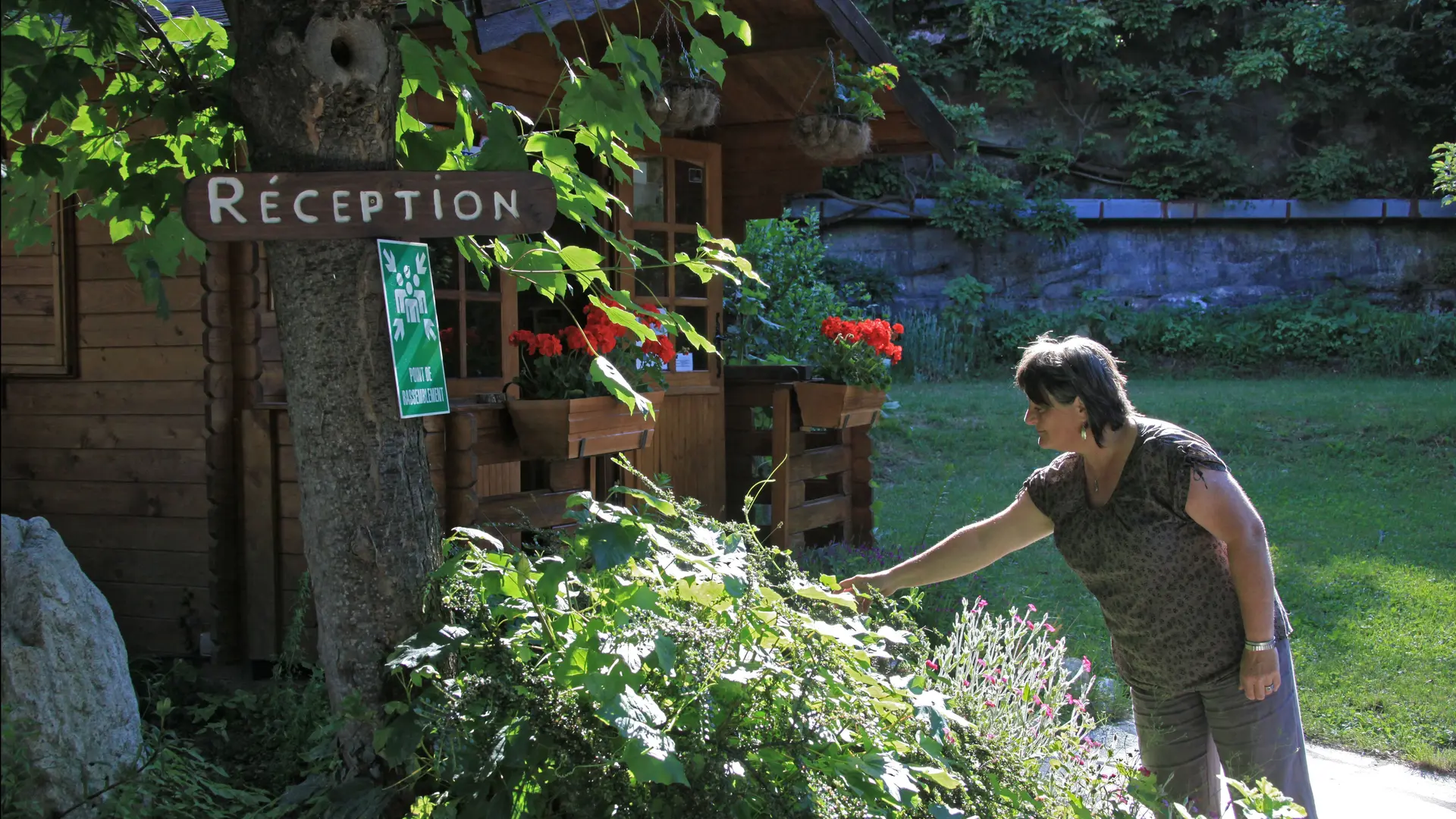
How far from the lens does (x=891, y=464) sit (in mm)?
11328

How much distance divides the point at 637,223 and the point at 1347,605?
14.5ft

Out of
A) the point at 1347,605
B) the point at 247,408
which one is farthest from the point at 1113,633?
the point at 1347,605

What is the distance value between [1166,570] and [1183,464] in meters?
0.27

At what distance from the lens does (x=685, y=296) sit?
650cm

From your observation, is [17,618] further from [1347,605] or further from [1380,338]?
[1380,338]

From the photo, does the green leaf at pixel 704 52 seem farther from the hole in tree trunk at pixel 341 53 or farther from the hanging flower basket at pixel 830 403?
the hanging flower basket at pixel 830 403

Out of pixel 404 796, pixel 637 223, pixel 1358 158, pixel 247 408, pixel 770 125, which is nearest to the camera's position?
pixel 404 796

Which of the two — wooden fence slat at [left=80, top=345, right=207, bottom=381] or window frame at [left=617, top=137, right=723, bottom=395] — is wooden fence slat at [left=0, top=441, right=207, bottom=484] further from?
window frame at [left=617, top=137, right=723, bottom=395]

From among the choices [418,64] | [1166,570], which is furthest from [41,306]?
[1166,570]

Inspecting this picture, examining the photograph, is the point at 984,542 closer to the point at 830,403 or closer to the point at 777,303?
the point at 830,403

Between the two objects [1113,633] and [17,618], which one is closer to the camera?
[17,618]

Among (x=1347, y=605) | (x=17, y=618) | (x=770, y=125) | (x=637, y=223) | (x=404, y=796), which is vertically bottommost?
(x=1347, y=605)

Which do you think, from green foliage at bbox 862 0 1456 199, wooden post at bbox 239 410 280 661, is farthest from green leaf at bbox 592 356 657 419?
green foliage at bbox 862 0 1456 199

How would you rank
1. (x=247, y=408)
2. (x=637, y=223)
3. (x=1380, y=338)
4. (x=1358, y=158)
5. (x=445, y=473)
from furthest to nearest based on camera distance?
(x=1358, y=158) < (x=1380, y=338) < (x=637, y=223) < (x=247, y=408) < (x=445, y=473)
